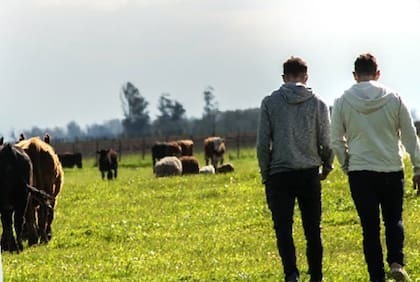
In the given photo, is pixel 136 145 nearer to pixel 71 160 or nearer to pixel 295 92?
pixel 71 160

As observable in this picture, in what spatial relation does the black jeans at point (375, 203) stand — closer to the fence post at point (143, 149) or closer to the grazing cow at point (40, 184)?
the grazing cow at point (40, 184)

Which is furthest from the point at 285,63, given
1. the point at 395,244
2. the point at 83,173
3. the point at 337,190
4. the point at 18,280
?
the point at 83,173

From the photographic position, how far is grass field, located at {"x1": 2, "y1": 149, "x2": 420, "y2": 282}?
39.2ft

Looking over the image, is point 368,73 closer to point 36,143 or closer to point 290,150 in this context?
point 290,150

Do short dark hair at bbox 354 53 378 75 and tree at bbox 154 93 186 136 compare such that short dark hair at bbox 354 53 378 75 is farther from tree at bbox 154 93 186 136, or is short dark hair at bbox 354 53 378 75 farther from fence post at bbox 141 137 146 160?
tree at bbox 154 93 186 136

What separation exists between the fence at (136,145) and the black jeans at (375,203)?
56055 mm

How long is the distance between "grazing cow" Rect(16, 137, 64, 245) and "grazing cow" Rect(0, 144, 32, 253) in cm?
115

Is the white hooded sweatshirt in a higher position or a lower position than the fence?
higher

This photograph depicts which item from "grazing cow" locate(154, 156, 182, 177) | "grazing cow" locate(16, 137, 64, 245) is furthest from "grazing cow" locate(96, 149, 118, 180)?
"grazing cow" locate(16, 137, 64, 245)

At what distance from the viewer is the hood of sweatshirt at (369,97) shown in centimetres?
958

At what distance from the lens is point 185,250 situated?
14602 millimetres

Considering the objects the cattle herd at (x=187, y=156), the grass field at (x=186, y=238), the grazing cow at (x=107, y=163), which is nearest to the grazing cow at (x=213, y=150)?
the cattle herd at (x=187, y=156)

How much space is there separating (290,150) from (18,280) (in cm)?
432

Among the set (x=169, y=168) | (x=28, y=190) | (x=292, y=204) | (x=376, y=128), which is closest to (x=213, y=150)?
(x=169, y=168)
